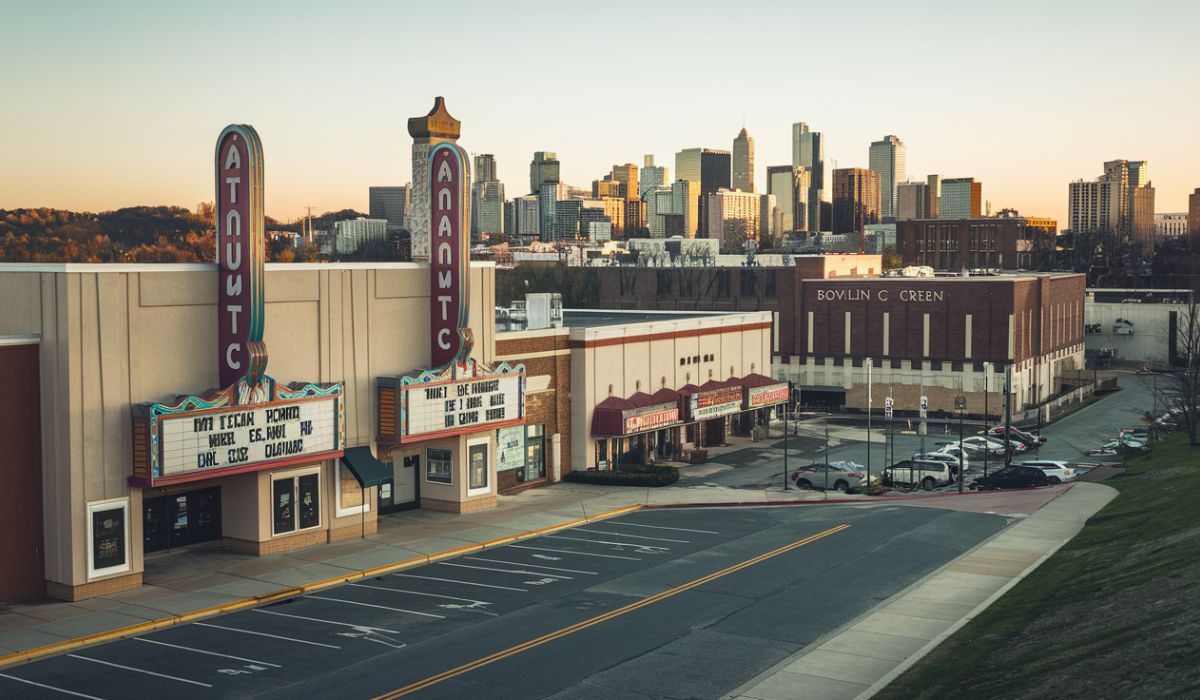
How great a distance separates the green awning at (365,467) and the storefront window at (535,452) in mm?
13224

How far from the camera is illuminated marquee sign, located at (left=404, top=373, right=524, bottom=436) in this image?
1831 inches

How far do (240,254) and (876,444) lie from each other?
52.0 m

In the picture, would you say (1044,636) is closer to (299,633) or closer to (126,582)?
(299,633)

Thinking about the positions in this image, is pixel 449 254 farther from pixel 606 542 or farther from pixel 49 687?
pixel 49 687

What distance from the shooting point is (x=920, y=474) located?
6319 cm

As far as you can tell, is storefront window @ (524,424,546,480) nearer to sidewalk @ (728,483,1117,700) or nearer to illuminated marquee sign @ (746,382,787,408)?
illuminated marquee sign @ (746,382,787,408)

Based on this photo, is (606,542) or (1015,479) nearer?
(606,542)

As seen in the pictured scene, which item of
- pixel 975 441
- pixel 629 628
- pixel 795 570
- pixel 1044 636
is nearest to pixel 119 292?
pixel 629 628

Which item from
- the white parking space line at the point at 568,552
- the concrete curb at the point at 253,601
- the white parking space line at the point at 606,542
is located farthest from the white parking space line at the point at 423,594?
the white parking space line at the point at 606,542

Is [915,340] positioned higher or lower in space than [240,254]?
lower

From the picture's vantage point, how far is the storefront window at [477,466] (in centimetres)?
5078

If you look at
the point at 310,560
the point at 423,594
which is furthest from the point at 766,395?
the point at 423,594

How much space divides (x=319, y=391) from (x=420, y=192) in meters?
15.3

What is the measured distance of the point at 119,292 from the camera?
36.4 m
